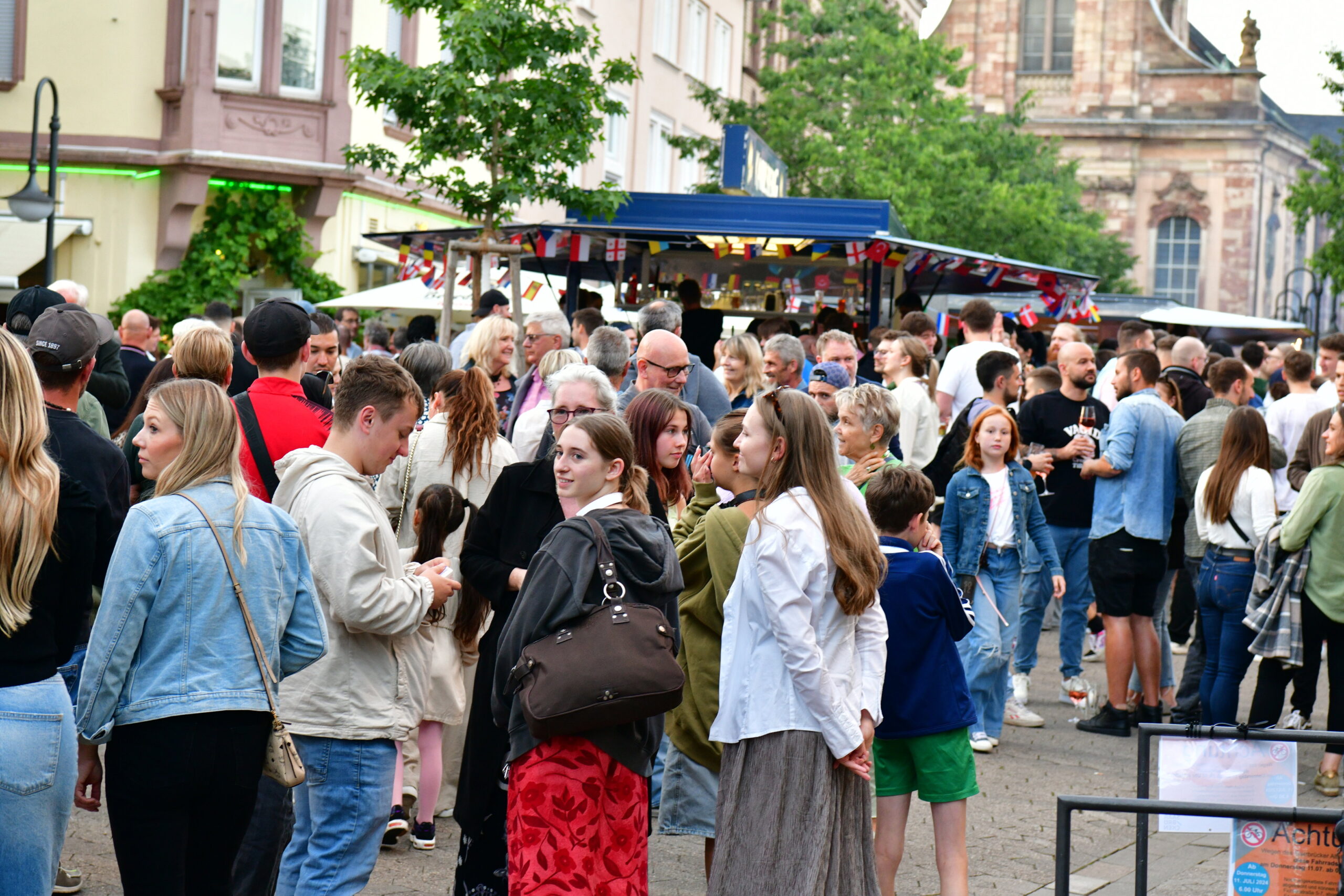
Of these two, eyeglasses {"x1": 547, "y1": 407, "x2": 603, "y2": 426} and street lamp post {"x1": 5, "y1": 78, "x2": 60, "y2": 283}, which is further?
street lamp post {"x1": 5, "y1": 78, "x2": 60, "y2": 283}

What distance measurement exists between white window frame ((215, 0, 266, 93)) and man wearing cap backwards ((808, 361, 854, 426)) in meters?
15.1

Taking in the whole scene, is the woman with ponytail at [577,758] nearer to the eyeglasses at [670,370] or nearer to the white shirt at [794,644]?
the white shirt at [794,644]

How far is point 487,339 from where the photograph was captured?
8.29 meters

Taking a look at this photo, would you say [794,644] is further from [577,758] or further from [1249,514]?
[1249,514]

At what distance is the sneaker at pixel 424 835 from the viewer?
6297mm

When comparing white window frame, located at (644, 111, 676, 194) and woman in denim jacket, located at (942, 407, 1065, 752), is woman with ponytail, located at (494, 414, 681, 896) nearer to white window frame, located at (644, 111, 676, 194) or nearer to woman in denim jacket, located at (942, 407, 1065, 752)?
woman in denim jacket, located at (942, 407, 1065, 752)

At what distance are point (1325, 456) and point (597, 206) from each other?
836cm

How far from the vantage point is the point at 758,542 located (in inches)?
179

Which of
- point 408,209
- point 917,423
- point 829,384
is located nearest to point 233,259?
point 408,209

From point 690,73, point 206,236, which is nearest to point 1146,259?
point 690,73

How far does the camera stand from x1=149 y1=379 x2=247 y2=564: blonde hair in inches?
150

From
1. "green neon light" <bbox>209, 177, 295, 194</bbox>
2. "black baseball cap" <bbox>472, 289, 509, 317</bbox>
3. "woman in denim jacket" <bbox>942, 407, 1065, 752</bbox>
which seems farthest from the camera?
"green neon light" <bbox>209, 177, 295, 194</bbox>

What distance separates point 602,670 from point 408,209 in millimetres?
23318

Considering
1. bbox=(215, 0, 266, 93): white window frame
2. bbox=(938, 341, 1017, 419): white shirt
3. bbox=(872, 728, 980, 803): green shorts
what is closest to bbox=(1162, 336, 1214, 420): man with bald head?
bbox=(938, 341, 1017, 419): white shirt
